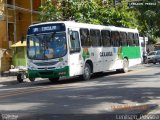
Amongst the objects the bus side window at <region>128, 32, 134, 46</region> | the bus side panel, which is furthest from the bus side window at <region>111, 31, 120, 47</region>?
the bus side window at <region>128, 32, 134, 46</region>

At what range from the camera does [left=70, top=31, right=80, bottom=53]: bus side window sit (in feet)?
76.4

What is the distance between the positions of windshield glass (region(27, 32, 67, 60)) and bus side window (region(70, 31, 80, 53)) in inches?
20.0

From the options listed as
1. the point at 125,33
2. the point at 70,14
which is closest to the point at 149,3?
the point at 70,14

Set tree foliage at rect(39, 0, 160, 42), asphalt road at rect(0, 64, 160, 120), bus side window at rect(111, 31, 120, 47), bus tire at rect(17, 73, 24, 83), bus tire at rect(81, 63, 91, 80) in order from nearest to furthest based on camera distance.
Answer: asphalt road at rect(0, 64, 160, 120) → bus tire at rect(81, 63, 91, 80) → bus tire at rect(17, 73, 24, 83) → bus side window at rect(111, 31, 120, 47) → tree foliage at rect(39, 0, 160, 42)

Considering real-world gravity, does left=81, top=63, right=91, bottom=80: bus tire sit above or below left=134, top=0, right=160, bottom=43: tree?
below

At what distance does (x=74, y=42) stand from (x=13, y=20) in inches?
593

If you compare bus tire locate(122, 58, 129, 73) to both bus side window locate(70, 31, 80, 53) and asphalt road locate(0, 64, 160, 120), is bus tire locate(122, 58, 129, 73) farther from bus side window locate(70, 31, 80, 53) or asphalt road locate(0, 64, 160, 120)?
asphalt road locate(0, 64, 160, 120)

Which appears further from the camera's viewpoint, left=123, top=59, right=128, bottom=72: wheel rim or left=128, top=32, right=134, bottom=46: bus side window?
left=128, top=32, right=134, bottom=46: bus side window

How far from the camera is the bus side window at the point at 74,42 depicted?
2330 centimetres

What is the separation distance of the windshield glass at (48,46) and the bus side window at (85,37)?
1729 mm

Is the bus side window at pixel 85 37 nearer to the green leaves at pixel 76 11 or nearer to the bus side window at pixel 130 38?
the bus side window at pixel 130 38

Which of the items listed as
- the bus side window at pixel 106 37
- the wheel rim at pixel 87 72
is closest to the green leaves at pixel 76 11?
the bus side window at pixel 106 37

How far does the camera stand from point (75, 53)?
23.6 m

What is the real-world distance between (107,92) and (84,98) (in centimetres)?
196
